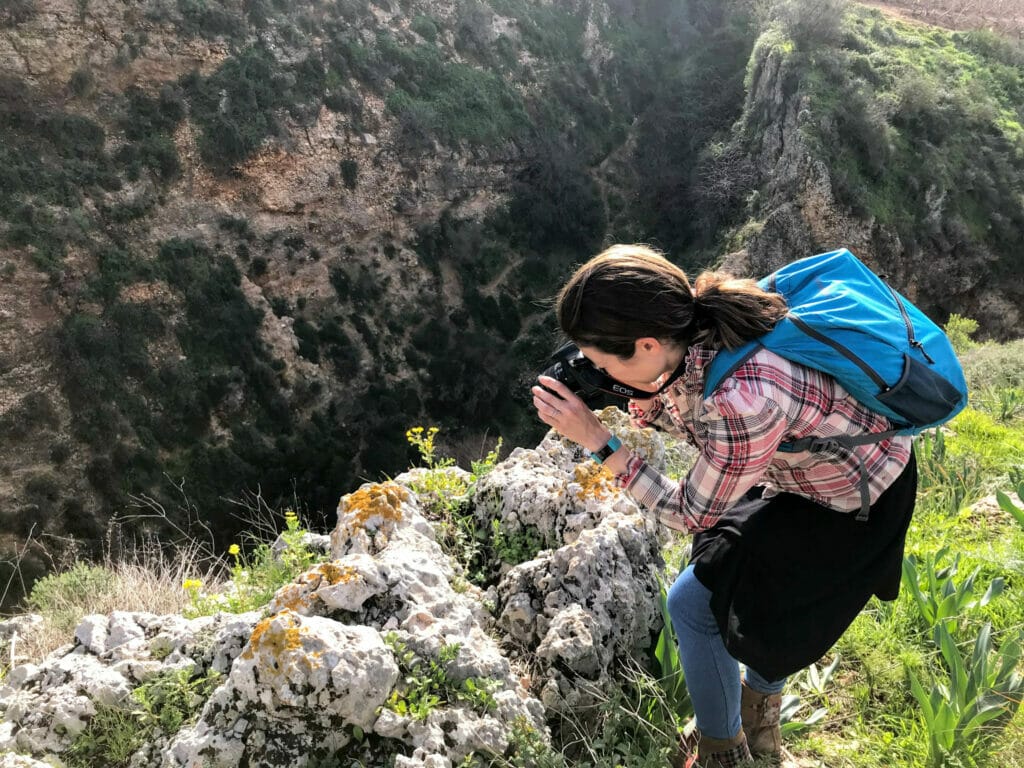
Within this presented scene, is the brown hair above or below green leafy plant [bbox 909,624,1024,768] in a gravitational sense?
above

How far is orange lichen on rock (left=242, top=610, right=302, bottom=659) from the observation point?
4.94 feet

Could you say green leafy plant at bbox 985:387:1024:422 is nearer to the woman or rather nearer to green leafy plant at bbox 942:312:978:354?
the woman

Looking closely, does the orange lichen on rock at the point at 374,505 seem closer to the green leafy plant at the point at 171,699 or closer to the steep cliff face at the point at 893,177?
the green leafy plant at the point at 171,699

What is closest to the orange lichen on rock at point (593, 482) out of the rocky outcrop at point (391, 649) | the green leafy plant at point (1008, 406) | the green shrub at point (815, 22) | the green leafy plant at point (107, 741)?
the rocky outcrop at point (391, 649)

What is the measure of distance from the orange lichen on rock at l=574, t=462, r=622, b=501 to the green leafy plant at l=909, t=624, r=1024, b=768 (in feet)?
3.56

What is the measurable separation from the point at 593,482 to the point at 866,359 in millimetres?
1289

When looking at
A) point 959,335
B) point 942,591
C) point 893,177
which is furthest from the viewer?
point 893,177

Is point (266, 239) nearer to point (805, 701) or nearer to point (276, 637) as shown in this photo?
point (276, 637)

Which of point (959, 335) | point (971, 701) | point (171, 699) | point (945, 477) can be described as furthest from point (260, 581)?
point (959, 335)

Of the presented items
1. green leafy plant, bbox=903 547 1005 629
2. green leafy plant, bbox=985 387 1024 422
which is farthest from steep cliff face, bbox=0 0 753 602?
green leafy plant, bbox=903 547 1005 629

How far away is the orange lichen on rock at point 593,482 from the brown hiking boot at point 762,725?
858mm

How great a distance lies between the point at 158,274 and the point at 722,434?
16.4 meters

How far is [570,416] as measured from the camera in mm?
1517

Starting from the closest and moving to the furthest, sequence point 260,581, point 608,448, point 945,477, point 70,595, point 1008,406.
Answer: point 608,448
point 260,581
point 945,477
point 70,595
point 1008,406
